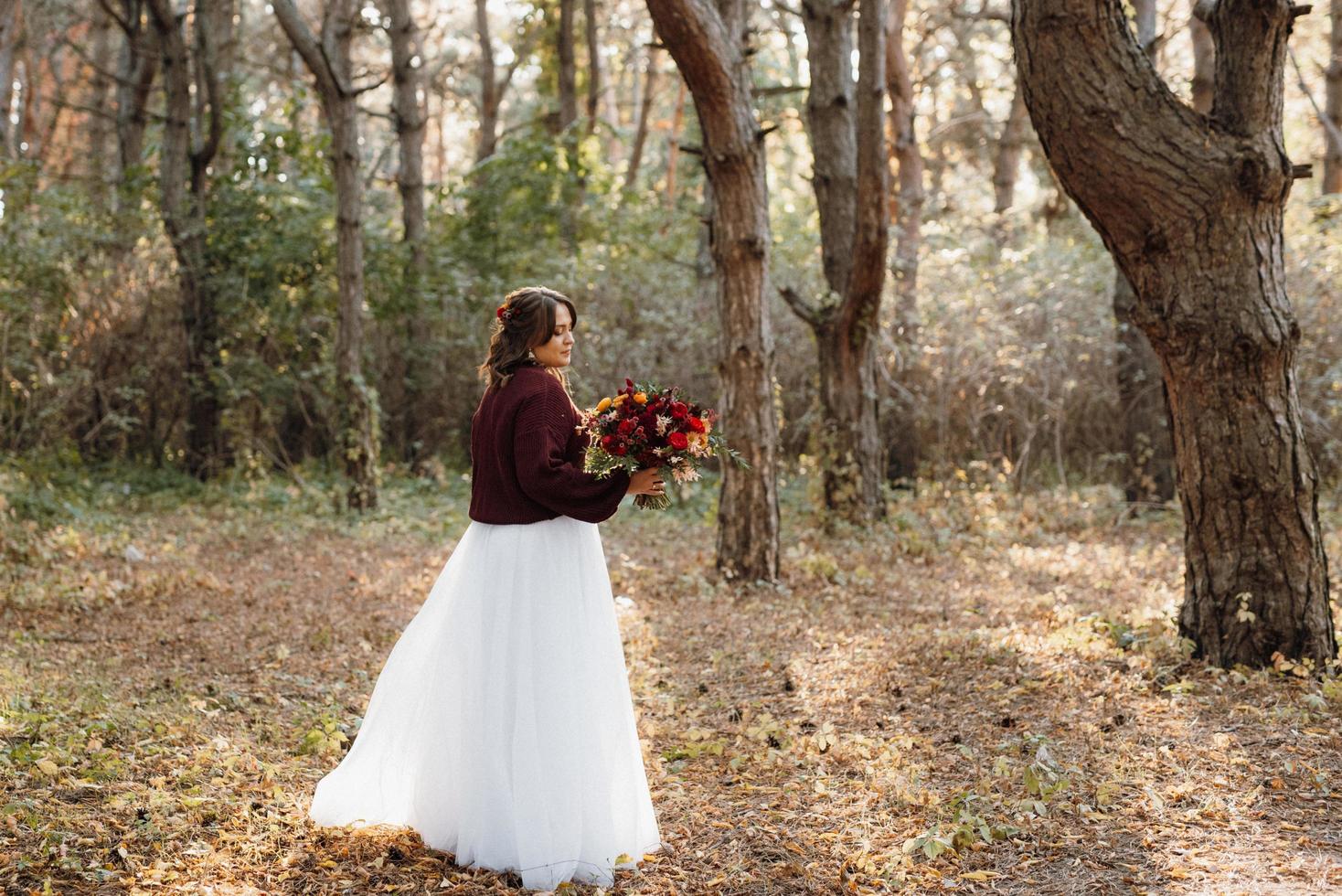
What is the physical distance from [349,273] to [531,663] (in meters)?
9.17

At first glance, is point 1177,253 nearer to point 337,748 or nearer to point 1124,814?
point 1124,814

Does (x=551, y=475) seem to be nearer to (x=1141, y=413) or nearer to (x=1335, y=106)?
(x=1141, y=413)

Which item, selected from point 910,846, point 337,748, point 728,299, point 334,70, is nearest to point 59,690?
point 337,748

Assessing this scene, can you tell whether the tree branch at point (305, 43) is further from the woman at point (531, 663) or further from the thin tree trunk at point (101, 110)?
the woman at point (531, 663)

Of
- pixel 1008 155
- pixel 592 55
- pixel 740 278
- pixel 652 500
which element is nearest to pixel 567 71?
pixel 592 55

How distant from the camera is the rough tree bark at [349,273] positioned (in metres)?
12.1

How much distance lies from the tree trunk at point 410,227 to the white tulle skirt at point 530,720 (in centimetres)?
1206

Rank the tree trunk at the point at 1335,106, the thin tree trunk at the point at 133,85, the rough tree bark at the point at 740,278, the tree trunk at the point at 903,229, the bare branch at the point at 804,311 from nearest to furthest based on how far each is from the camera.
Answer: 1. the rough tree bark at the point at 740,278
2. the bare branch at the point at 804,311
3. the tree trunk at the point at 903,229
4. the thin tree trunk at the point at 133,85
5. the tree trunk at the point at 1335,106

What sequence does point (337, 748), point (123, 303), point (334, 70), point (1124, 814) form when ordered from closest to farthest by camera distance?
1. point (1124, 814)
2. point (337, 748)
3. point (334, 70)
4. point (123, 303)

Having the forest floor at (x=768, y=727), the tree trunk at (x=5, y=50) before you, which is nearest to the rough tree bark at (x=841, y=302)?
the forest floor at (x=768, y=727)

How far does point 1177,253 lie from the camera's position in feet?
19.5

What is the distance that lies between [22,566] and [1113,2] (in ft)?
27.8

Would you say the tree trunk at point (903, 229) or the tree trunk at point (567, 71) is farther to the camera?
the tree trunk at point (567, 71)

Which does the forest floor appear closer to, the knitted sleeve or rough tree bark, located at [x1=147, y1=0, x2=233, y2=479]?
the knitted sleeve
